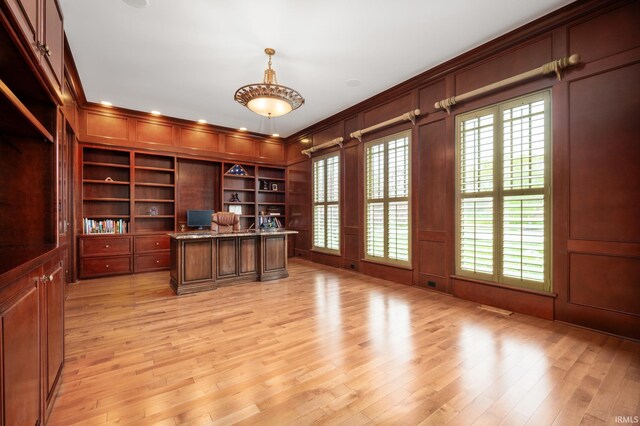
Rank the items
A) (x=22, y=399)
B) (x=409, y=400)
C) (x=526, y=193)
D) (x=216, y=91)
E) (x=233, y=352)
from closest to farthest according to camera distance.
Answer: (x=22, y=399), (x=409, y=400), (x=233, y=352), (x=526, y=193), (x=216, y=91)

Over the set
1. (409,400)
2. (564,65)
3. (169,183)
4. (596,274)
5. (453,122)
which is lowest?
(409,400)

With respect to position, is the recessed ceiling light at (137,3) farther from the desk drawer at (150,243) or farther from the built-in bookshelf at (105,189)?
the desk drawer at (150,243)

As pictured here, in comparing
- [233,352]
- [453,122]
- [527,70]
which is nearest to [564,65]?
[527,70]

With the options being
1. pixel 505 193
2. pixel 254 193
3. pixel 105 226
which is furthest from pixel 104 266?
pixel 505 193

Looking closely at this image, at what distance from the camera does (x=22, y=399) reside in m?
1.25

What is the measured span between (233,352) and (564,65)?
4266mm

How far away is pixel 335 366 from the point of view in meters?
2.27

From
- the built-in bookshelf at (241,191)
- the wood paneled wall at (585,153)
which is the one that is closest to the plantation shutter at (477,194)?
the wood paneled wall at (585,153)

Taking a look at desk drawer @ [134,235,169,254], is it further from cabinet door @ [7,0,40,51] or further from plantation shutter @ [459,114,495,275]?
plantation shutter @ [459,114,495,275]

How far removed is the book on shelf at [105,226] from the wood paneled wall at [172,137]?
1503 mm

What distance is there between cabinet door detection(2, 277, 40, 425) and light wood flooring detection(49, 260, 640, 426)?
0.49 meters

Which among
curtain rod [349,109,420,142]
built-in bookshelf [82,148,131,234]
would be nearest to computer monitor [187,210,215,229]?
built-in bookshelf [82,148,131,234]

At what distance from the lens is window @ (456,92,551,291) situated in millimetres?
3248

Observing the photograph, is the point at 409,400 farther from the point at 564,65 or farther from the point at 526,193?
the point at 564,65
